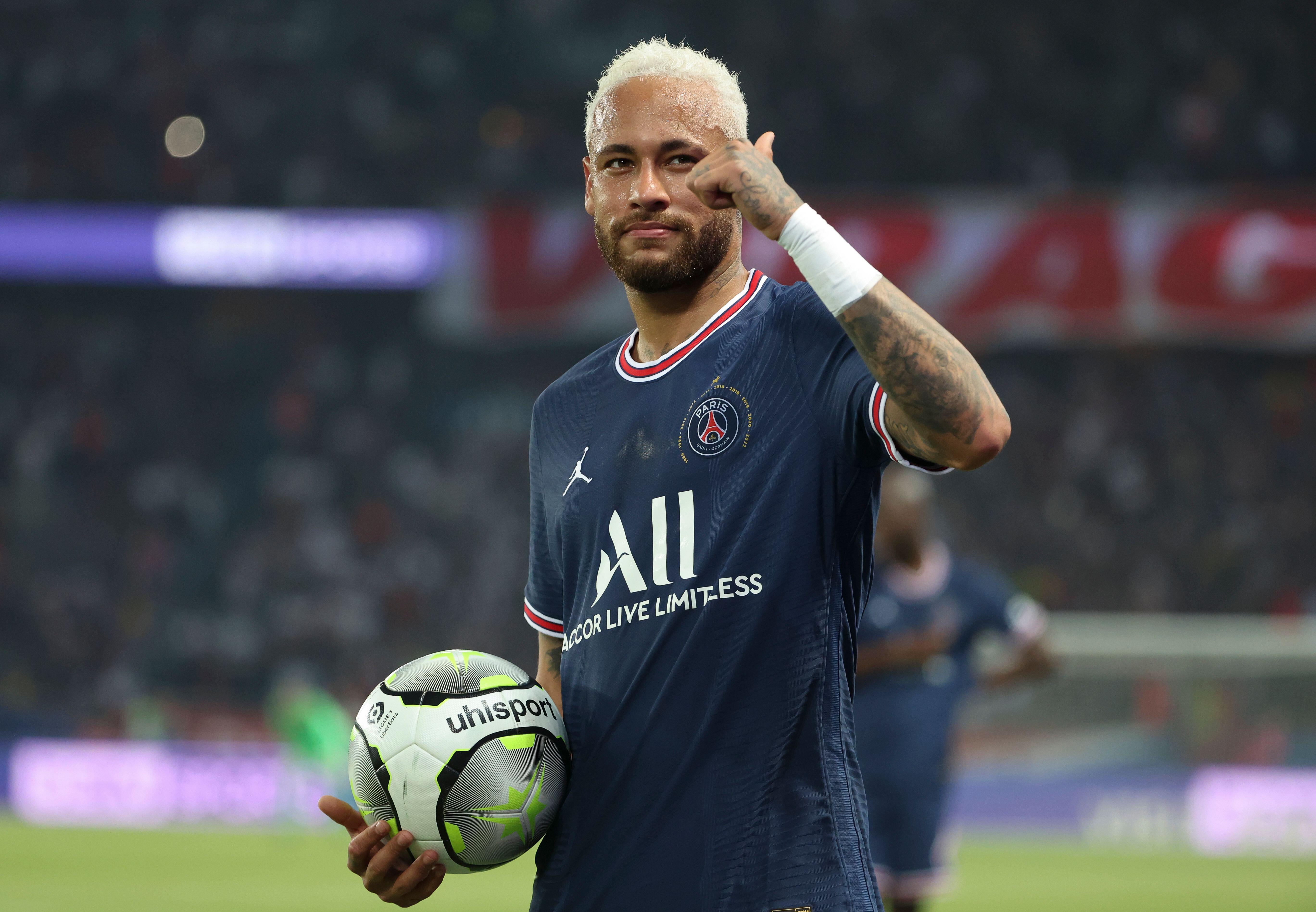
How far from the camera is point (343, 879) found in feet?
36.4

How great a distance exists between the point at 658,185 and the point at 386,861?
1179 mm

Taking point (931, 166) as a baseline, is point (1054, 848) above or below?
below

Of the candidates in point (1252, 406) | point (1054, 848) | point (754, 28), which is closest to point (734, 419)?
point (1054, 848)

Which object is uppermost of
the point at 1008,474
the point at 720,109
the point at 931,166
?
the point at 931,166

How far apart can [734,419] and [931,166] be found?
57.9ft

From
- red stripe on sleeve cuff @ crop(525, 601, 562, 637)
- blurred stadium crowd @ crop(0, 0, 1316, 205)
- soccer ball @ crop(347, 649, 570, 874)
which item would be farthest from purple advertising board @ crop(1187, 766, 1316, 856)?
soccer ball @ crop(347, 649, 570, 874)

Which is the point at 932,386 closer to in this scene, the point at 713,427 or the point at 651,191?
the point at 713,427

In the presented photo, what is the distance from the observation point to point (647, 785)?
7.84ft

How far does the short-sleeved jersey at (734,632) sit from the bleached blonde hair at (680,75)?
11.8 inches

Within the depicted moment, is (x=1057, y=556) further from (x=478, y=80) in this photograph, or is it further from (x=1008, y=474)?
(x=478, y=80)

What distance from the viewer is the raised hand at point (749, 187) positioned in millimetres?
2162

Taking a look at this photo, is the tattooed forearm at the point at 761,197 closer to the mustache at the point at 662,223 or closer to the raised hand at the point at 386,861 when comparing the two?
the mustache at the point at 662,223

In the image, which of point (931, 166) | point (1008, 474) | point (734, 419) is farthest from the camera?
point (931, 166)

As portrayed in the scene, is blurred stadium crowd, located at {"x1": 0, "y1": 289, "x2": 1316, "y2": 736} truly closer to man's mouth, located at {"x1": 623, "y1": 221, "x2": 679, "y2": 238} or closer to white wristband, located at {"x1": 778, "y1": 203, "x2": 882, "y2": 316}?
man's mouth, located at {"x1": 623, "y1": 221, "x2": 679, "y2": 238}
